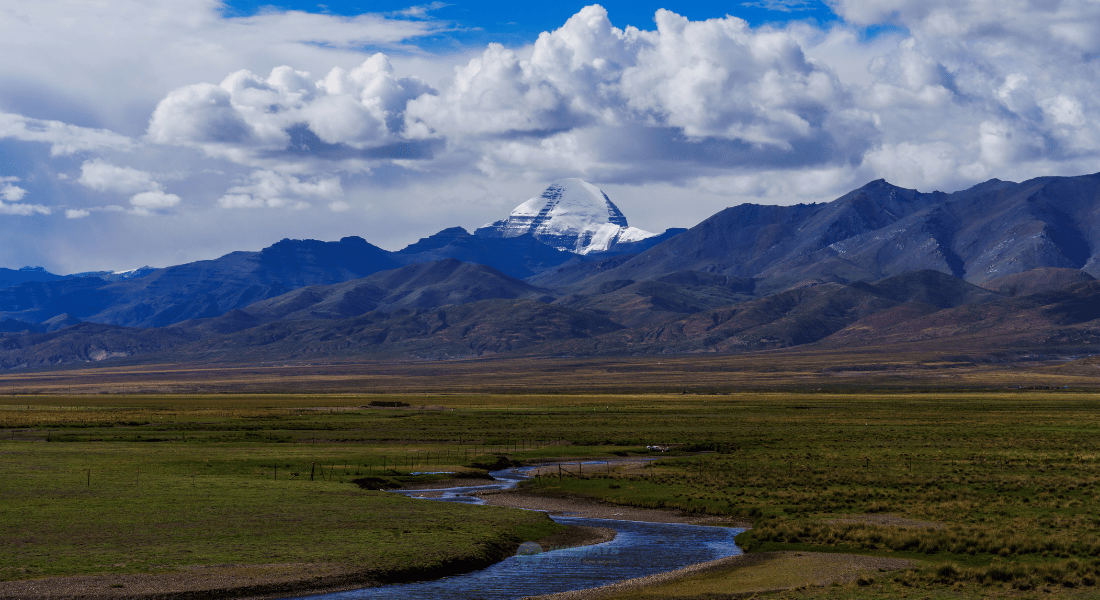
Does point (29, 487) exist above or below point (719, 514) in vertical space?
above

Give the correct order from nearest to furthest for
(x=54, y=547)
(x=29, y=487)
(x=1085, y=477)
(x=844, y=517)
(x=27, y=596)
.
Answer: (x=27, y=596) < (x=54, y=547) < (x=844, y=517) < (x=29, y=487) < (x=1085, y=477)

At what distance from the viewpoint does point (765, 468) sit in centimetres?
6712

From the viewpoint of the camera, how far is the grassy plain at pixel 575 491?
37.1 m

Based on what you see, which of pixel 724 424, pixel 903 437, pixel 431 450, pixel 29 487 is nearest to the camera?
pixel 29 487

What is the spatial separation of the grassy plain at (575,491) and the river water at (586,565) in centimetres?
216

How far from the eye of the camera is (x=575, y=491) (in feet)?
201

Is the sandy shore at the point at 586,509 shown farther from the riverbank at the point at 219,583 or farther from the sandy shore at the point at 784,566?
the riverbank at the point at 219,583

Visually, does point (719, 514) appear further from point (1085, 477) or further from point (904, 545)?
point (1085, 477)

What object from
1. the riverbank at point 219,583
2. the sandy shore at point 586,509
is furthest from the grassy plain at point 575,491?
the sandy shore at point 586,509

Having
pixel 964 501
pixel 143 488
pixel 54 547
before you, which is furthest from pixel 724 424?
pixel 54 547

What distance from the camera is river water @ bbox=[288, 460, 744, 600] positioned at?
34.4 m

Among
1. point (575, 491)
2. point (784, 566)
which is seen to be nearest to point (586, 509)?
point (575, 491)

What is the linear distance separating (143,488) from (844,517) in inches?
1441

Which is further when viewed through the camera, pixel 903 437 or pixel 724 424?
pixel 724 424
